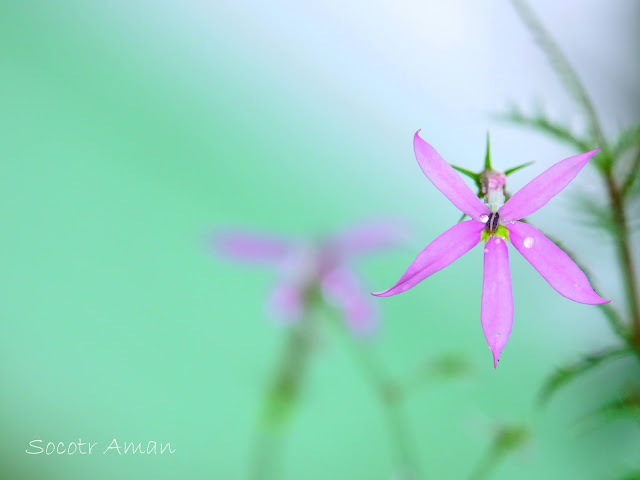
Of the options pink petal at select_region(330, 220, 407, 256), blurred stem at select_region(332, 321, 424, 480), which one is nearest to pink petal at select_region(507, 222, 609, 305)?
pink petal at select_region(330, 220, 407, 256)

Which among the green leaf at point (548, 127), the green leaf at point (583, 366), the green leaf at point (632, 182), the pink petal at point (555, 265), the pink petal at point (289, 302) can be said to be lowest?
the green leaf at point (583, 366)

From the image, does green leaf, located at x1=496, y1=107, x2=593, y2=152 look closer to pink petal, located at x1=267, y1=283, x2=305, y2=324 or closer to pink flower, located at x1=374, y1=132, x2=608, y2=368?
pink flower, located at x1=374, y1=132, x2=608, y2=368

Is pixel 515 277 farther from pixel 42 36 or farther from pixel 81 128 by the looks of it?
pixel 42 36

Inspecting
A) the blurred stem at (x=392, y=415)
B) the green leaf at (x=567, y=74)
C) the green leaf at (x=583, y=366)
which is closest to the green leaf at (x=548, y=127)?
the green leaf at (x=567, y=74)

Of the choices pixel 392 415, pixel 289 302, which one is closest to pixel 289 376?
pixel 289 302

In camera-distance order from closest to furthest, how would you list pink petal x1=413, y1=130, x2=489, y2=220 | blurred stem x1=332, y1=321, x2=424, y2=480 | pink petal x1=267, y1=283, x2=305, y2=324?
pink petal x1=413, y1=130, x2=489, y2=220 < pink petal x1=267, y1=283, x2=305, y2=324 < blurred stem x1=332, y1=321, x2=424, y2=480

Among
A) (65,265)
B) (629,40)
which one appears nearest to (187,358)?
(65,265)

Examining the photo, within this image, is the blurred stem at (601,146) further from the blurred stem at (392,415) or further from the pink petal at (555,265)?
the blurred stem at (392,415)
